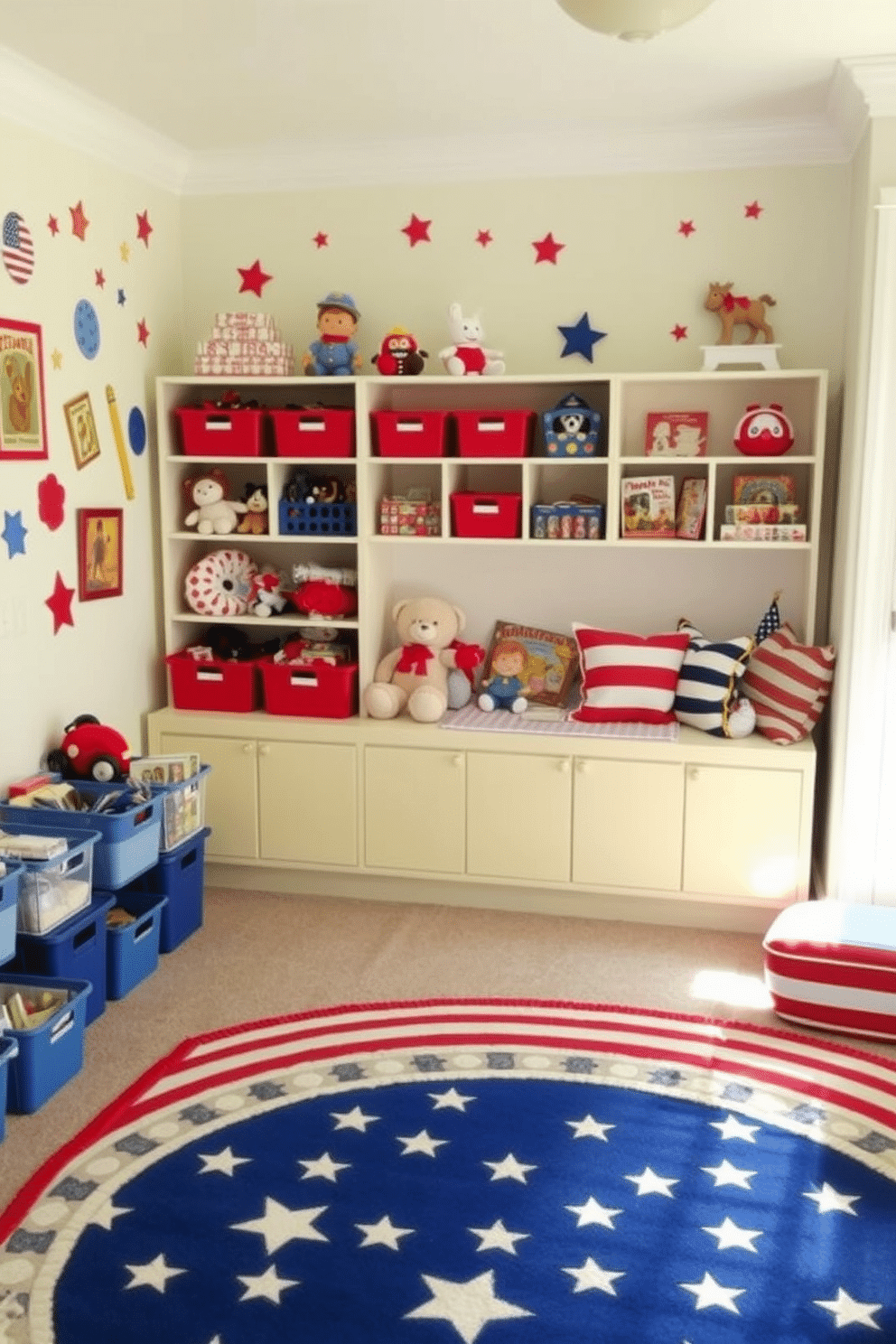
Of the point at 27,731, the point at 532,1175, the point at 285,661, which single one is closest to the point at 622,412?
the point at 285,661

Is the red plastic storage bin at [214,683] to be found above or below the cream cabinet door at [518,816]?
above

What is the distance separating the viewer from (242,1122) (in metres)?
2.62

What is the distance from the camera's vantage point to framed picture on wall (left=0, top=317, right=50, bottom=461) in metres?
3.20

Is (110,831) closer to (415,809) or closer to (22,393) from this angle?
(415,809)

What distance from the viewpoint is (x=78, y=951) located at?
116 inches

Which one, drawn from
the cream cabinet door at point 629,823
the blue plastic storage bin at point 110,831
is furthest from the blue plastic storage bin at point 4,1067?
the cream cabinet door at point 629,823

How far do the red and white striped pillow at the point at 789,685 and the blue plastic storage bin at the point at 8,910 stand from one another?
2.15m

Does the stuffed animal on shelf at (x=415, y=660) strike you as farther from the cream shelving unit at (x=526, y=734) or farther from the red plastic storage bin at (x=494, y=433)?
the red plastic storage bin at (x=494, y=433)

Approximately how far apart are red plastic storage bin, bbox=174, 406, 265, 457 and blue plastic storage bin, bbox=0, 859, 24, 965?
5.54 ft

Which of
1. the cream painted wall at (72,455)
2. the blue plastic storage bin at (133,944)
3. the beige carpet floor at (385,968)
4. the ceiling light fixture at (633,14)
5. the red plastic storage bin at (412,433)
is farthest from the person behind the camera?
the red plastic storage bin at (412,433)

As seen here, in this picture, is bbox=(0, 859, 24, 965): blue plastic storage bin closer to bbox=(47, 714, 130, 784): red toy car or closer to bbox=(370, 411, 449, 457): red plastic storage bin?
bbox=(47, 714, 130, 784): red toy car

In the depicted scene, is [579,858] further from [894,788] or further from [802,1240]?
[802,1240]

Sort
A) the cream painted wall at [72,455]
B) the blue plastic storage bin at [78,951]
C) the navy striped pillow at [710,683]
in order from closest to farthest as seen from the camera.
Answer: the blue plastic storage bin at [78,951]
the cream painted wall at [72,455]
the navy striped pillow at [710,683]

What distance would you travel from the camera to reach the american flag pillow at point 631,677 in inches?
149
